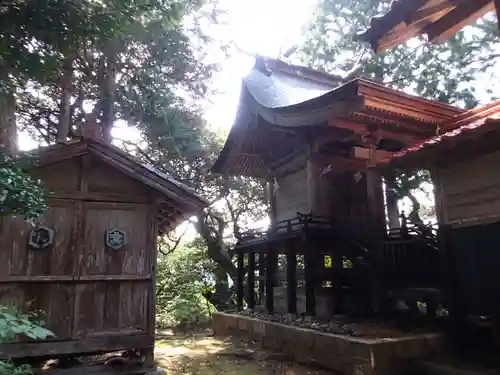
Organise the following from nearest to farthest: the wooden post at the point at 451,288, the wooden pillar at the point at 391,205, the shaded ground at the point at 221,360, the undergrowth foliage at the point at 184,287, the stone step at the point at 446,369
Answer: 1. the stone step at the point at 446,369
2. the wooden post at the point at 451,288
3. the shaded ground at the point at 221,360
4. the wooden pillar at the point at 391,205
5. the undergrowth foliage at the point at 184,287

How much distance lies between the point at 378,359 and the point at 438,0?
514 cm

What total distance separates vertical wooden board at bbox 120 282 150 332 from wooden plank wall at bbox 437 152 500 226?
16.9ft

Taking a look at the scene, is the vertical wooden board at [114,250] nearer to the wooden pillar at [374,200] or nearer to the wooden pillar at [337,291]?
the wooden pillar at [337,291]

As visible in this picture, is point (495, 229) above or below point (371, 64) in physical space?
below

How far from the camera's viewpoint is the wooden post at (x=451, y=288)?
257 inches

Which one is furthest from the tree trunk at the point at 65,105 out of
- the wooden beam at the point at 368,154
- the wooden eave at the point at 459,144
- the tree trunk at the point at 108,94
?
the wooden eave at the point at 459,144

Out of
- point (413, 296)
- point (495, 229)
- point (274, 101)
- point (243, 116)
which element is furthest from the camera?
point (243, 116)

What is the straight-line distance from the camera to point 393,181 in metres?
13.0

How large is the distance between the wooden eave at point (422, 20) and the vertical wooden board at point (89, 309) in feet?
17.8

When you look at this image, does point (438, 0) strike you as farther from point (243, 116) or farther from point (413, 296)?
point (243, 116)

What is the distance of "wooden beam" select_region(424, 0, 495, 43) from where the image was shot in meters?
3.29

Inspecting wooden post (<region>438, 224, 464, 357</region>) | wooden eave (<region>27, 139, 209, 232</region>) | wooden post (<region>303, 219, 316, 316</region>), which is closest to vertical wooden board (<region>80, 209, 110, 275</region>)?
wooden eave (<region>27, 139, 209, 232</region>)

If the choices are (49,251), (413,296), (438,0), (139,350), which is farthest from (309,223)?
(438,0)

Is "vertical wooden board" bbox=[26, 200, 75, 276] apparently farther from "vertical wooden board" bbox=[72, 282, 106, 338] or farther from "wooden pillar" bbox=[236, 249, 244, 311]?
"wooden pillar" bbox=[236, 249, 244, 311]
